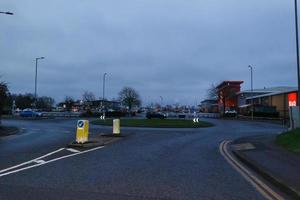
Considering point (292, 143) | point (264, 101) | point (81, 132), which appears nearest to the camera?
point (81, 132)

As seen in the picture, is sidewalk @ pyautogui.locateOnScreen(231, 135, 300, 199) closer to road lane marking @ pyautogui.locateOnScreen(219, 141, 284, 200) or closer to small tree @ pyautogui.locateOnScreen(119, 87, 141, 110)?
road lane marking @ pyautogui.locateOnScreen(219, 141, 284, 200)

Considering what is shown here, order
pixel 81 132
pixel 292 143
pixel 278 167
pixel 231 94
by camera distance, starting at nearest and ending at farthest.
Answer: pixel 278 167
pixel 81 132
pixel 292 143
pixel 231 94

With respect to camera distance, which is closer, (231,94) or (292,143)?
(292,143)

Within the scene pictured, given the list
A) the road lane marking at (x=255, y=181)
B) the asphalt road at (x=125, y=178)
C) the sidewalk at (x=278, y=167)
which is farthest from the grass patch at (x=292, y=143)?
the asphalt road at (x=125, y=178)

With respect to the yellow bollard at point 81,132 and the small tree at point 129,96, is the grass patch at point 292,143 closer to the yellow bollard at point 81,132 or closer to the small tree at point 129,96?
the yellow bollard at point 81,132

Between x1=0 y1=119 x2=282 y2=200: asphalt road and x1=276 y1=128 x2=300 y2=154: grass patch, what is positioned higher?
x1=276 y1=128 x2=300 y2=154: grass patch

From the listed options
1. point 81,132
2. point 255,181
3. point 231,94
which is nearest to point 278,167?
point 255,181

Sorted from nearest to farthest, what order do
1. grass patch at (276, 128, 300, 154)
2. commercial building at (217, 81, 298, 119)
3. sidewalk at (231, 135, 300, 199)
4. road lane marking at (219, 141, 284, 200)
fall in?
road lane marking at (219, 141, 284, 200), sidewalk at (231, 135, 300, 199), grass patch at (276, 128, 300, 154), commercial building at (217, 81, 298, 119)

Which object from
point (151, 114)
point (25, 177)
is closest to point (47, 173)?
point (25, 177)

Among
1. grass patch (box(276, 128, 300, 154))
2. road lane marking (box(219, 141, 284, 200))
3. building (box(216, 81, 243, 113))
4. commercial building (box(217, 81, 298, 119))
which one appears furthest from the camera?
building (box(216, 81, 243, 113))

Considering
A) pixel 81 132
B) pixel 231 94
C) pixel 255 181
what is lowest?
pixel 255 181

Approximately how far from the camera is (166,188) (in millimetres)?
10406

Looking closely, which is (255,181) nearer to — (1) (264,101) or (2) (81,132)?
(2) (81,132)

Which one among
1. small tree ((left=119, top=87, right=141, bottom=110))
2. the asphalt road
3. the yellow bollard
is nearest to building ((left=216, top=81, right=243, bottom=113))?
small tree ((left=119, top=87, right=141, bottom=110))
